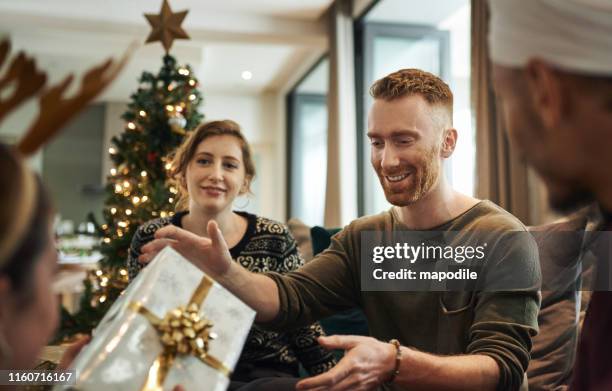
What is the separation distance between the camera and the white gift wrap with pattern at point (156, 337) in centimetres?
81

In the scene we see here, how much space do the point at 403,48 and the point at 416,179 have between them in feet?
13.8

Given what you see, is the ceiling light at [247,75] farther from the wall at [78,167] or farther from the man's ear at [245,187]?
the man's ear at [245,187]

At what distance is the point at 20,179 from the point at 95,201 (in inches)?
360

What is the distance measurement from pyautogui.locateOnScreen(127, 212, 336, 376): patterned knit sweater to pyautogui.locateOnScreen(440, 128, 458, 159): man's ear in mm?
749

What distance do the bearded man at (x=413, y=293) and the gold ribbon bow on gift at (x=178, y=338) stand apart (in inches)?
11.8

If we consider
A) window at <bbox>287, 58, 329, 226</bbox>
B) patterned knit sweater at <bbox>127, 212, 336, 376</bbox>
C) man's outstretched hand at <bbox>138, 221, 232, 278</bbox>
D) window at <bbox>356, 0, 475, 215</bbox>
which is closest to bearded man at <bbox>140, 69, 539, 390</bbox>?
man's outstretched hand at <bbox>138, 221, 232, 278</bbox>

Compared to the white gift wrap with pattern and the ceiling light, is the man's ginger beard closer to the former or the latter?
the white gift wrap with pattern

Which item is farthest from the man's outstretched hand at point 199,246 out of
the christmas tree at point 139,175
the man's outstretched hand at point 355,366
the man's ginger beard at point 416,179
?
the christmas tree at point 139,175

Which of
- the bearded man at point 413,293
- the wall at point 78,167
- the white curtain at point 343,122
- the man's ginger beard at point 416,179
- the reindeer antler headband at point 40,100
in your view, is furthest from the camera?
the wall at point 78,167

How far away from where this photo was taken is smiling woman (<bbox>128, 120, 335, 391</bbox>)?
6.29 feet

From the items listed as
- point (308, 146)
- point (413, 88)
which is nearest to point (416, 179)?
point (413, 88)

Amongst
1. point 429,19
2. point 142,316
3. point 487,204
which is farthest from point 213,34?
point 142,316

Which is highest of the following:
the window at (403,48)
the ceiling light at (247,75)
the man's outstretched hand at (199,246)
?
the ceiling light at (247,75)

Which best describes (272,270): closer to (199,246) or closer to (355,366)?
(199,246)
